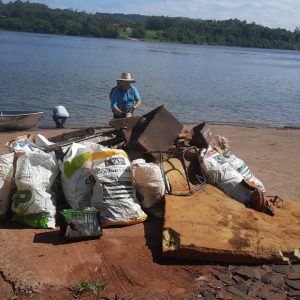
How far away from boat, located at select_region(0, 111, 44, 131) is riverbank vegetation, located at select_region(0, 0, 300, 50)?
9809 cm

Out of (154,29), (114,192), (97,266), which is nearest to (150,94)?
(114,192)

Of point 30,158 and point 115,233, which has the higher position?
point 30,158

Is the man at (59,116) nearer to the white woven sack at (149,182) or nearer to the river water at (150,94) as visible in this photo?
the river water at (150,94)

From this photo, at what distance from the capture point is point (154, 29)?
404 ft

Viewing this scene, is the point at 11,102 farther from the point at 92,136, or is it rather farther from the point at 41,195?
the point at 41,195

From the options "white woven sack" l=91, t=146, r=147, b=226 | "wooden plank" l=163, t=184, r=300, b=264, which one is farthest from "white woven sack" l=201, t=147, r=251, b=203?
"white woven sack" l=91, t=146, r=147, b=226

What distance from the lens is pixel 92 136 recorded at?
6.92m

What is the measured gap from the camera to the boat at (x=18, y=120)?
13.5 meters

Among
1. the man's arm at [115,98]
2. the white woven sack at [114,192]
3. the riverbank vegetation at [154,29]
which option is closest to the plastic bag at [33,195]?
the white woven sack at [114,192]

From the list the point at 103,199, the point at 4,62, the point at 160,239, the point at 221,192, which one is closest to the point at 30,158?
the point at 103,199

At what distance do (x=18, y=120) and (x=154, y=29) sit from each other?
113317 mm

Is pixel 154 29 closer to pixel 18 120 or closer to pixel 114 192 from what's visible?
pixel 18 120

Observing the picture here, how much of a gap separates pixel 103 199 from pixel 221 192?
1.62 meters

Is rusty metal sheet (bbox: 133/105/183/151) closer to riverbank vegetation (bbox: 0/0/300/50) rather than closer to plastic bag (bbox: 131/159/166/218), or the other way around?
plastic bag (bbox: 131/159/166/218)
